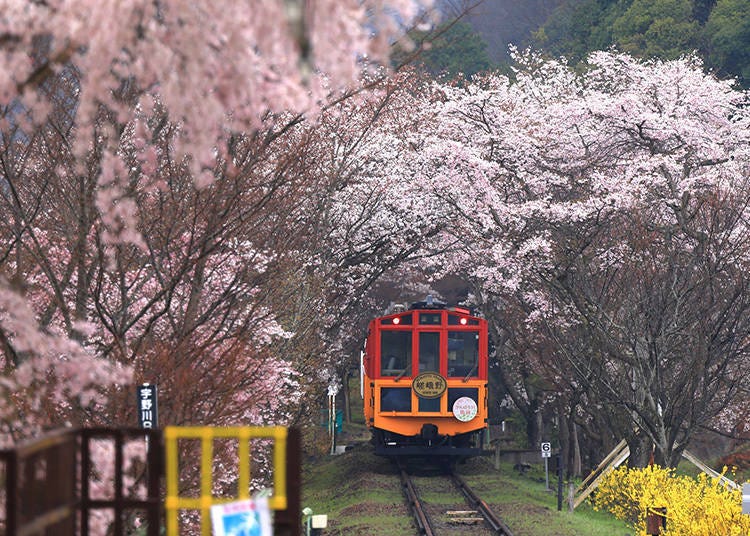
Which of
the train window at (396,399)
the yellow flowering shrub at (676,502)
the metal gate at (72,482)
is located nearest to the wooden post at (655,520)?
the yellow flowering shrub at (676,502)

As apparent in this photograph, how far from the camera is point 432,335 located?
20.5 m

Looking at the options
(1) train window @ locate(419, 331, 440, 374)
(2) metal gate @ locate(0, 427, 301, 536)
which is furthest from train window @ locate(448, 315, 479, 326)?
(2) metal gate @ locate(0, 427, 301, 536)

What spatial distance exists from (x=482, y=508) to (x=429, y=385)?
147 inches

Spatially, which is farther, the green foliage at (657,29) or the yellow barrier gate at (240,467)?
the green foliage at (657,29)

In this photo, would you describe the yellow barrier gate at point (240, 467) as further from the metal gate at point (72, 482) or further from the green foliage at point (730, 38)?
the green foliage at point (730, 38)

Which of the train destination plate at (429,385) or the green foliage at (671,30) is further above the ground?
the green foliage at (671,30)

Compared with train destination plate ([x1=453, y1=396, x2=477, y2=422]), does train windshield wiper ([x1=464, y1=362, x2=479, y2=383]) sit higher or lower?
higher

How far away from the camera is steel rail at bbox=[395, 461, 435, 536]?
50.3ft

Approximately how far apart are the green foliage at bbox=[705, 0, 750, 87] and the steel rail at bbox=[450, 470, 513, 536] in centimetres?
2332

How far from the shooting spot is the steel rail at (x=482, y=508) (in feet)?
49.8

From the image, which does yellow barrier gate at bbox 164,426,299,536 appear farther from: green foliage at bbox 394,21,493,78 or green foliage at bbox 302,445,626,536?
green foliage at bbox 394,21,493,78

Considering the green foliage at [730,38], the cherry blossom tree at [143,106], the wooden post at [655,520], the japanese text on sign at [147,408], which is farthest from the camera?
the green foliage at [730,38]

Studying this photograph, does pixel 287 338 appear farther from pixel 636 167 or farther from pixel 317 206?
pixel 636 167

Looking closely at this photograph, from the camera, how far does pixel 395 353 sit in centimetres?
2045
